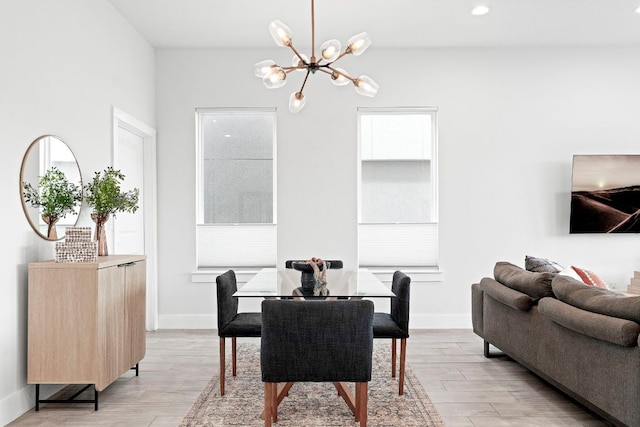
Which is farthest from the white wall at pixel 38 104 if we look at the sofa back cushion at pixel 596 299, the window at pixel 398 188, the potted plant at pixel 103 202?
the sofa back cushion at pixel 596 299

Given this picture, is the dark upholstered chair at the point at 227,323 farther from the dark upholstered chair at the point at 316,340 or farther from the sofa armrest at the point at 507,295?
the sofa armrest at the point at 507,295

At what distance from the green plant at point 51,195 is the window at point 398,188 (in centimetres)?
309

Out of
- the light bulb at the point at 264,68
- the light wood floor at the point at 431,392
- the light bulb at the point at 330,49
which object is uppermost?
the light bulb at the point at 330,49

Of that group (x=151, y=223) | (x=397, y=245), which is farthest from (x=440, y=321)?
(x=151, y=223)

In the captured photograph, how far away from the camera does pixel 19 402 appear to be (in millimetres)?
3072

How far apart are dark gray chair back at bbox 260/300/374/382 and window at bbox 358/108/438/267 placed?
3100 millimetres

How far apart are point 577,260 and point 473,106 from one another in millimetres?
1990

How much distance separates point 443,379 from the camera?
379 centimetres

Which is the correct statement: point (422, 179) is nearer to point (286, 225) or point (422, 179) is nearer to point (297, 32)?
point (286, 225)

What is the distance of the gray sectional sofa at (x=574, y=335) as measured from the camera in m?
2.52

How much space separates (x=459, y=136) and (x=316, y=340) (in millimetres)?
3684

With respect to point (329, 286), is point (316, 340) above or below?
below

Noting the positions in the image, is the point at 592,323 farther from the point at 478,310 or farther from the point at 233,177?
the point at 233,177

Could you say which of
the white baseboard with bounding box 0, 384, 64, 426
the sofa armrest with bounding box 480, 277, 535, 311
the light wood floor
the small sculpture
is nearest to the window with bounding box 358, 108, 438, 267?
the light wood floor
